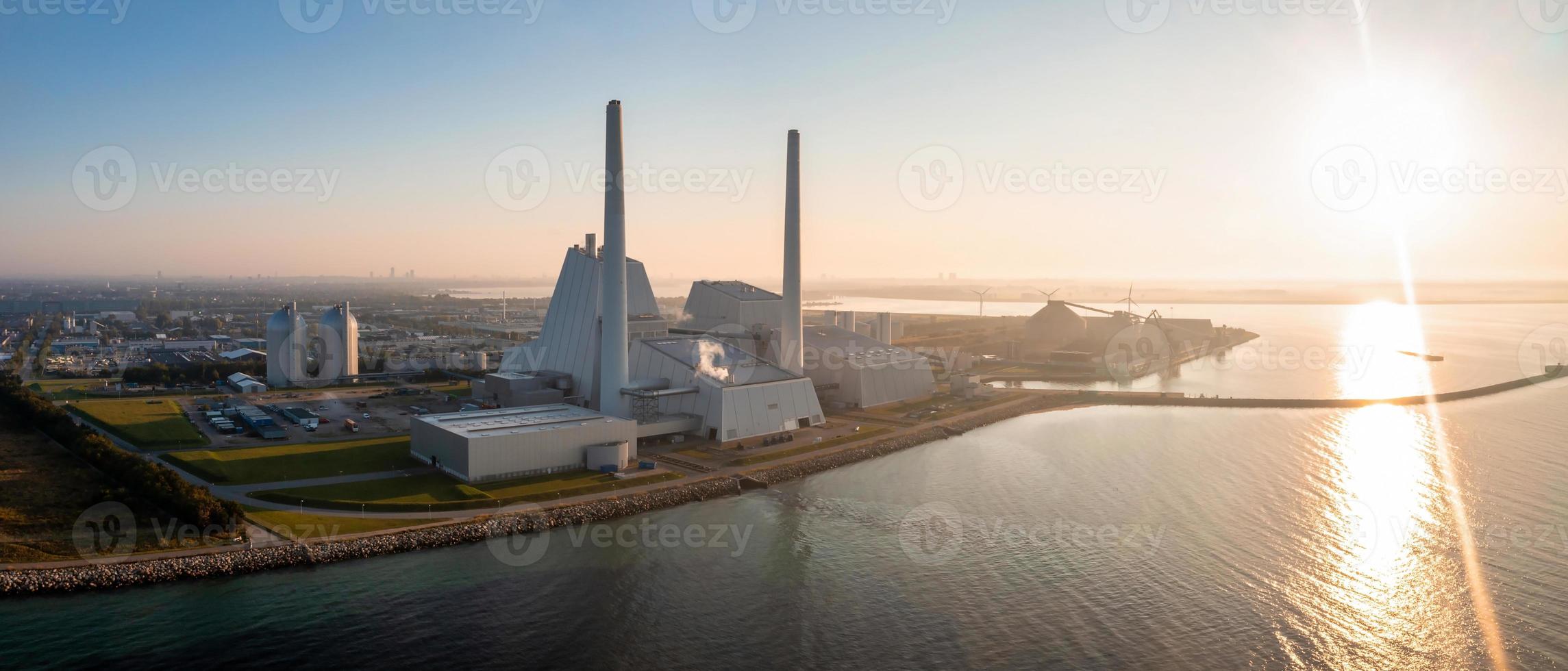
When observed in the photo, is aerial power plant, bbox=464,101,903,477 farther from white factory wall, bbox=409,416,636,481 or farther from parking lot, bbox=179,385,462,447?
parking lot, bbox=179,385,462,447

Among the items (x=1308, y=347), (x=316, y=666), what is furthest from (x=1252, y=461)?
(x=1308, y=347)

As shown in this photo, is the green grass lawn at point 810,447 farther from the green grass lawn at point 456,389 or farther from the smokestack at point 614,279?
the green grass lawn at point 456,389

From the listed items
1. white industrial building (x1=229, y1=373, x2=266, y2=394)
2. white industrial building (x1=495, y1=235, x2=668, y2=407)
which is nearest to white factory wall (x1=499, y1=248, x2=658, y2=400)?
white industrial building (x1=495, y1=235, x2=668, y2=407)

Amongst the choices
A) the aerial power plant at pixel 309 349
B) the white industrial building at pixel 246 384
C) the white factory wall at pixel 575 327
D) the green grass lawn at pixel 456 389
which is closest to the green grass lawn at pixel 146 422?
the white industrial building at pixel 246 384

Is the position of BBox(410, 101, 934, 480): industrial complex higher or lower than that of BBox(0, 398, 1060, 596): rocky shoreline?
higher

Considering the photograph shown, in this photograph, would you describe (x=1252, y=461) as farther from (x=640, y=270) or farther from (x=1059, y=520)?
(x=640, y=270)

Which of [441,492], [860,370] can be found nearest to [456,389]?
[860,370]
